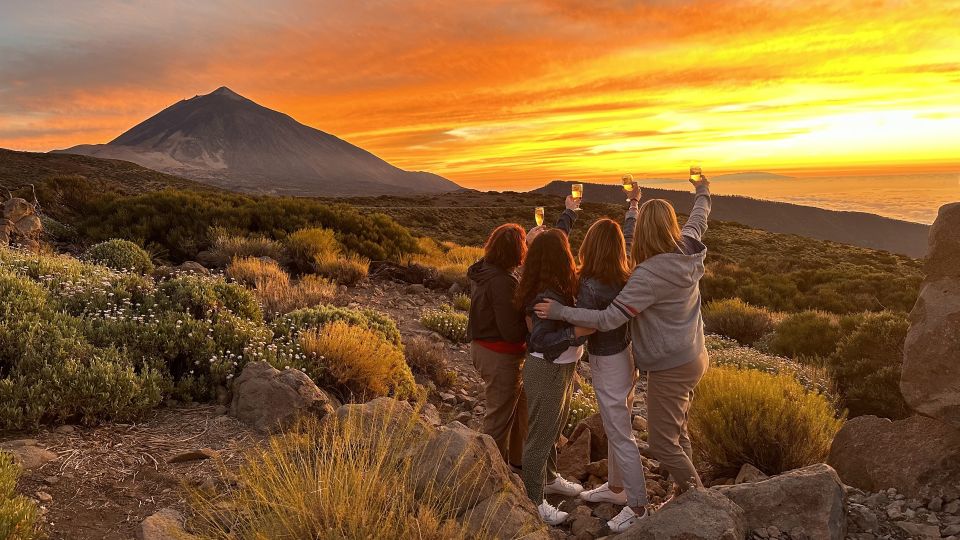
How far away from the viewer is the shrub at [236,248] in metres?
12.3

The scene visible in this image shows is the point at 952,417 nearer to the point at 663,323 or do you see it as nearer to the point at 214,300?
the point at 663,323

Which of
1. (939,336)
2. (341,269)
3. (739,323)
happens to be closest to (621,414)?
(939,336)

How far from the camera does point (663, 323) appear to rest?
3990 mm

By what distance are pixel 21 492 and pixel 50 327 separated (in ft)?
7.62

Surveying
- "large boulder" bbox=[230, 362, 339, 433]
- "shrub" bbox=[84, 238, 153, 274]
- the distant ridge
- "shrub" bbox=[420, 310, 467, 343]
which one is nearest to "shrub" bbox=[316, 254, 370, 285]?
"shrub" bbox=[420, 310, 467, 343]

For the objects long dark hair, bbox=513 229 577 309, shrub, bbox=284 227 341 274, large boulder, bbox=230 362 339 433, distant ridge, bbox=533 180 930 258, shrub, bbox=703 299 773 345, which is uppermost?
long dark hair, bbox=513 229 577 309

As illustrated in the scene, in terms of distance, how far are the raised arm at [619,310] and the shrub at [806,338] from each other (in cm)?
816

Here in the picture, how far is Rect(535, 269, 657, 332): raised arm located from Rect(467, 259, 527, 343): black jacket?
54cm

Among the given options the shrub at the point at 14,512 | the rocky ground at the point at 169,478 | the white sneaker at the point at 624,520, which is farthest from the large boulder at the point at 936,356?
the shrub at the point at 14,512

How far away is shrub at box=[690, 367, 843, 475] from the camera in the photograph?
5027mm

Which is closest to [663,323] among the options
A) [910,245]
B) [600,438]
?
[600,438]

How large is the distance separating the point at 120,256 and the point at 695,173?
9437 millimetres

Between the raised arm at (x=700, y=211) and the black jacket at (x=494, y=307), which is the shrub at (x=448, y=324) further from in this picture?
the raised arm at (x=700, y=211)

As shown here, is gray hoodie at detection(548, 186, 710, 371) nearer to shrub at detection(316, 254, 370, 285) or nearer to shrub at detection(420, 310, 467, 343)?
shrub at detection(420, 310, 467, 343)
